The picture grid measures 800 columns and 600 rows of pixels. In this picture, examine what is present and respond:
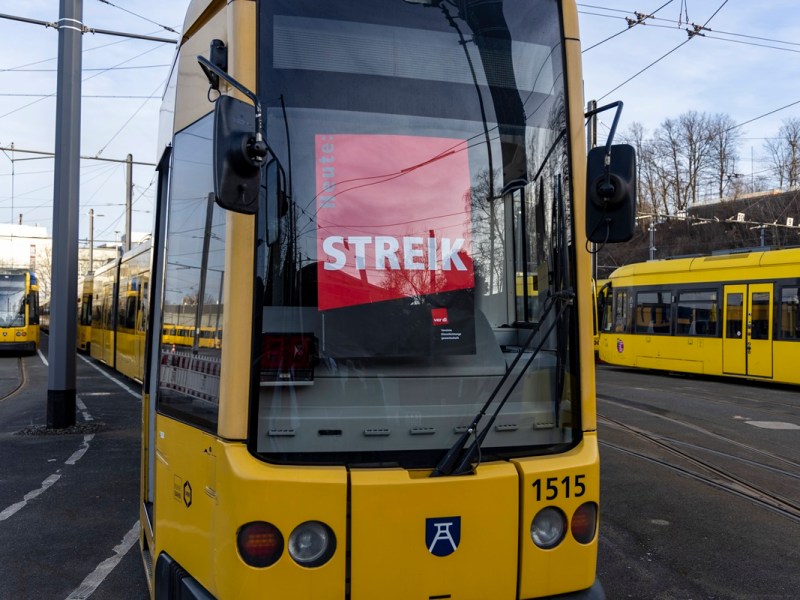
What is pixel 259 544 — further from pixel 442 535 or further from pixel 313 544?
pixel 442 535

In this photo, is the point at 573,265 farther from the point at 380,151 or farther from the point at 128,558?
the point at 128,558

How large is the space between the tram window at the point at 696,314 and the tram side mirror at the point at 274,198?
58.9 feet

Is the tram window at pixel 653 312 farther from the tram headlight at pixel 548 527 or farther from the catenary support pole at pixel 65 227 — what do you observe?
the tram headlight at pixel 548 527

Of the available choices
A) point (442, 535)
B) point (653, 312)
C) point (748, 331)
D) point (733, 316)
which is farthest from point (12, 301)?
point (442, 535)

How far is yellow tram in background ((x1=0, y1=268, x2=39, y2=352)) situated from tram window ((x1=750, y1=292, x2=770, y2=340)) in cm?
2508

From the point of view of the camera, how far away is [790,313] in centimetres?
1692

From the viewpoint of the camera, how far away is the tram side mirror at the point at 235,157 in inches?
107

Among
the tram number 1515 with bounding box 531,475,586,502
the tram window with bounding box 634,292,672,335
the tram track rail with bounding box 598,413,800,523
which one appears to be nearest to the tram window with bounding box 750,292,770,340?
the tram window with bounding box 634,292,672,335

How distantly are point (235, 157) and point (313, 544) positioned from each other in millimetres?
1453

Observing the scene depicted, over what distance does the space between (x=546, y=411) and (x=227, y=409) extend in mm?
1345

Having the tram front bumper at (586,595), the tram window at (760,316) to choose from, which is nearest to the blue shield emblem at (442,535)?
the tram front bumper at (586,595)

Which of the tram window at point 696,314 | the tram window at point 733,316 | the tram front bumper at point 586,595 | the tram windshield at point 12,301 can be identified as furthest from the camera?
the tram windshield at point 12,301

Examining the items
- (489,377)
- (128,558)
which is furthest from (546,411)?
(128,558)

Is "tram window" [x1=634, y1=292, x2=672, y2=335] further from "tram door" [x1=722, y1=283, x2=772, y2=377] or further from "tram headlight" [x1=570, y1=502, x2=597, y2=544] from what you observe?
"tram headlight" [x1=570, y1=502, x2=597, y2=544]
